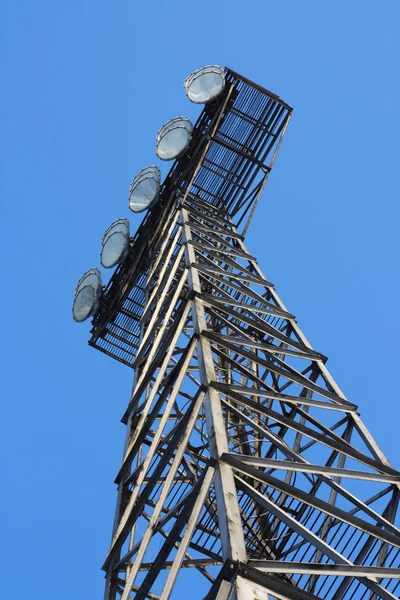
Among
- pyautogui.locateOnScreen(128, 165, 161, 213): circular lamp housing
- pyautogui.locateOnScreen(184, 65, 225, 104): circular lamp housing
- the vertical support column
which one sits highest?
→ pyautogui.locateOnScreen(184, 65, 225, 104): circular lamp housing

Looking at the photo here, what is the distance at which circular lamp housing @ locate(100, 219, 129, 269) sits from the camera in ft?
73.2

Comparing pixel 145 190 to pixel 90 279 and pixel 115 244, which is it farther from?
pixel 90 279

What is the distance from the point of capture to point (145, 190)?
22.5 m

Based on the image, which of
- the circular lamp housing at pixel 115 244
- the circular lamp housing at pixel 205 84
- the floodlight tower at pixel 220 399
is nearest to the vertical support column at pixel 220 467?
the floodlight tower at pixel 220 399

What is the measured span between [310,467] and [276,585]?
2343mm

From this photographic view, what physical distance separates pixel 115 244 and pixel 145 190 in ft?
5.03

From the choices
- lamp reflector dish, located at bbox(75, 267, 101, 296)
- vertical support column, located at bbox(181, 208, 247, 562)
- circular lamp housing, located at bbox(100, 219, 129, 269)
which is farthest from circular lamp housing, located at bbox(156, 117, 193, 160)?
vertical support column, located at bbox(181, 208, 247, 562)

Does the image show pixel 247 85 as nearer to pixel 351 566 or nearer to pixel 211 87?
pixel 211 87

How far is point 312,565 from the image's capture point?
7359 mm

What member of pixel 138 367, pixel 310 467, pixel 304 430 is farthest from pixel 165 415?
pixel 138 367

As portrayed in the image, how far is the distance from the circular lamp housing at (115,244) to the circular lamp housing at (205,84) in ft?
11.7

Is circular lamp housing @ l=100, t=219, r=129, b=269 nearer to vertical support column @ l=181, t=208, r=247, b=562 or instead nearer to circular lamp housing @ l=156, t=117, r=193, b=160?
circular lamp housing @ l=156, t=117, r=193, b=160

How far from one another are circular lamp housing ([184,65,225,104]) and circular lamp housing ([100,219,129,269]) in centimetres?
357

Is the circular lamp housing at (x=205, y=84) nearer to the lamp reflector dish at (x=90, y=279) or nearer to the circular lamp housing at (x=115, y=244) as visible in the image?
the circular lamp housing at (x=115, y=244)
